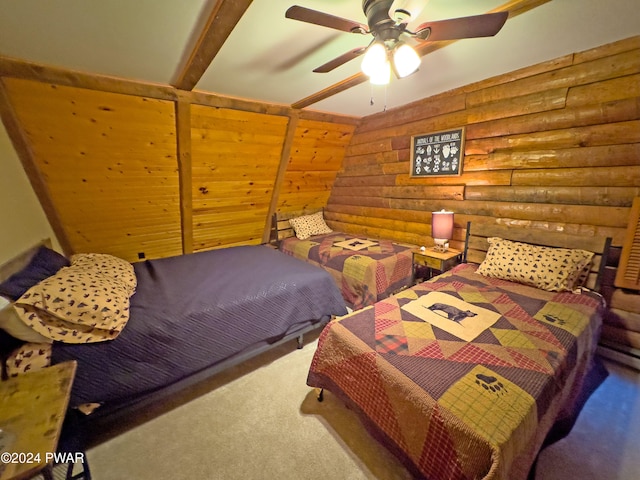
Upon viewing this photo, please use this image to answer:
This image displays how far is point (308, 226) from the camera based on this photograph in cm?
410

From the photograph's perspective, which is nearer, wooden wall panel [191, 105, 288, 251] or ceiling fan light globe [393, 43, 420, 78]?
ceiling fan light globe [393, 43, 420, 78]

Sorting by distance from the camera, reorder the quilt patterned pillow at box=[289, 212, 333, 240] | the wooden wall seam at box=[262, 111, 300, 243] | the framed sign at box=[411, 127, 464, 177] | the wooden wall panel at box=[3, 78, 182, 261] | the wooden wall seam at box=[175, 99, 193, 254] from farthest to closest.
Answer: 1. the quilt patterned pillow at box=[289, 212, 333, 240]
2. the wooden wall seam at box=[262, 111, 300, 243]
3. the framed sign at box=[411, 127, 464, 177]
4. the wooden wall seam at box=[175, 99, 193, 254]
5. the wooden wall panel at box=[3, 78, 182, 261]

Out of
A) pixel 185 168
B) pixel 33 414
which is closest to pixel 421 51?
pixel 185 168

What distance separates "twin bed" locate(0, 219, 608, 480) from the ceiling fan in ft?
4.75

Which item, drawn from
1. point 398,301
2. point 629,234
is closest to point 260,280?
point 398,301

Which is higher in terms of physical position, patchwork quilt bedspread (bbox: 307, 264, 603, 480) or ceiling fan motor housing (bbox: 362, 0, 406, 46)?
ceiling fan motor housing (bbox: 362, 0, 406, 46)

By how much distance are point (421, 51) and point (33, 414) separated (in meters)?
2.78

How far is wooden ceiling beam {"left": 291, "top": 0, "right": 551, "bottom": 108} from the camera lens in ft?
4.36

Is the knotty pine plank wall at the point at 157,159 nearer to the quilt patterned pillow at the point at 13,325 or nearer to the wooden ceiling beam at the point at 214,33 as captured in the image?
the wooden ceiling beam at the point at 214,33

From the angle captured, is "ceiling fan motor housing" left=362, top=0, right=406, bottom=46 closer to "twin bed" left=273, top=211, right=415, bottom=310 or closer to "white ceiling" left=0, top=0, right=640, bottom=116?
"white ceiling" left=0, top=0, right=640, bottom=116

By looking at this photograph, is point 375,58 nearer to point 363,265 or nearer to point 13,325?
point 363,265

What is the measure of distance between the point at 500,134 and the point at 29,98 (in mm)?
3797

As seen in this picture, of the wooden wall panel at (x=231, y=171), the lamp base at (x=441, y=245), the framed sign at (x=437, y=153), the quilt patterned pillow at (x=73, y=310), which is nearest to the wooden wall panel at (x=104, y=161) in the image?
the wooden wall panel at (x=231, y=171)

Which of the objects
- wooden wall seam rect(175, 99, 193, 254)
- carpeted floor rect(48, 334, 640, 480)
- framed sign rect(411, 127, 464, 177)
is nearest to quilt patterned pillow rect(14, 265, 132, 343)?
carpeted floor rect(48, 334, 640, 480)
